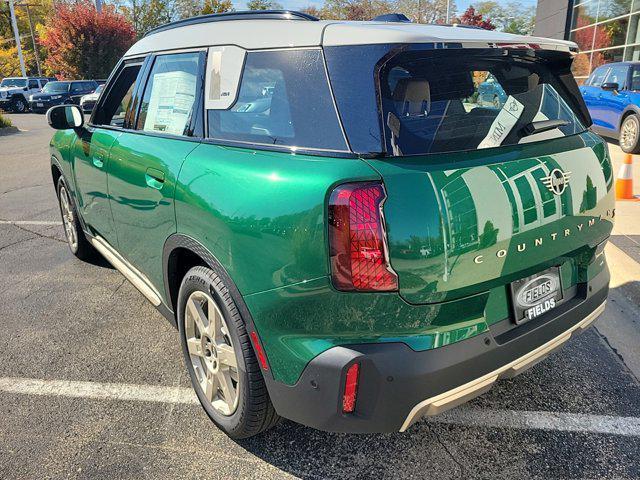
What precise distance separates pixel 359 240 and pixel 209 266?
2.75 feet

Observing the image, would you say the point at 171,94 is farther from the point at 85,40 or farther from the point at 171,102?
the point at 85,40

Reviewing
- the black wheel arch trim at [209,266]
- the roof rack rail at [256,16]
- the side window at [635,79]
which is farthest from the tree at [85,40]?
the black wheel arch trim at [209,266]

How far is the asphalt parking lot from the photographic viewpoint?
2.37 meters

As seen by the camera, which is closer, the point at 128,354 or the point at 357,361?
the point at 357,361

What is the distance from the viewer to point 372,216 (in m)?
1.84

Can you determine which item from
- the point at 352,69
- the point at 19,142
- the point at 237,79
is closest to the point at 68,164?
the point at 237,79

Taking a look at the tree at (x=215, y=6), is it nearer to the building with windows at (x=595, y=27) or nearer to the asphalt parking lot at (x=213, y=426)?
the building with windows at (x=595, y=27)

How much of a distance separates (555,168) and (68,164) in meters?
3.71

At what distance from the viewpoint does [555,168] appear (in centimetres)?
220

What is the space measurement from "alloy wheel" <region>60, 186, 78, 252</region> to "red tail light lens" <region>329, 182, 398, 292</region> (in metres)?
3.63

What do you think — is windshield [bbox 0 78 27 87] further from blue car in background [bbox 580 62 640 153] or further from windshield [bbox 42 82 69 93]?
blue car in background [bbox 580 62 640 153]

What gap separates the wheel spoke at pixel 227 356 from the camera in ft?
7.70

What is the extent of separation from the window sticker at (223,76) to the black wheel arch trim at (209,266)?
65cm

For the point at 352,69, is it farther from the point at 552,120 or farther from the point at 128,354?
the point at 128,354
